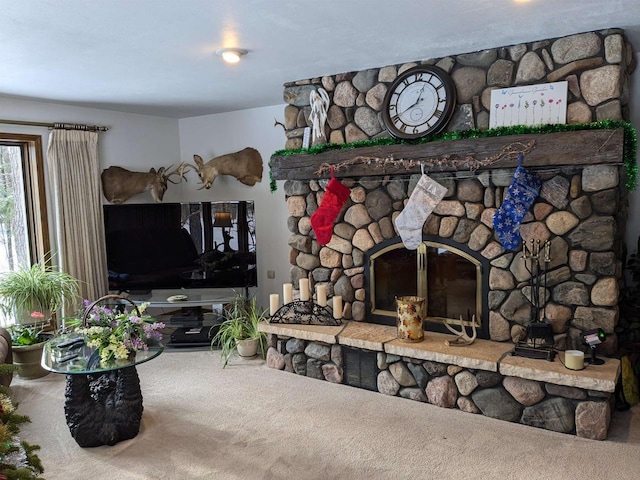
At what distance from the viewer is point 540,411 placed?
295cm

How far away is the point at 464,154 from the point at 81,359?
8.73 feet

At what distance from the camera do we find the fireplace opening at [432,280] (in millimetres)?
3477

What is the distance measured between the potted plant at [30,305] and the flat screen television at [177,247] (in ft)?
1.90

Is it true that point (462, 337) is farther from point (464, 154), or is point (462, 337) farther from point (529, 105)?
point (529, 105)

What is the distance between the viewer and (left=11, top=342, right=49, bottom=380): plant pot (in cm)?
395

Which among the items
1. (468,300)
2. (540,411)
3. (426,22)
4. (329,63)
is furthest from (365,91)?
(540,411)

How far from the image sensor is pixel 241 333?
14.3 ft

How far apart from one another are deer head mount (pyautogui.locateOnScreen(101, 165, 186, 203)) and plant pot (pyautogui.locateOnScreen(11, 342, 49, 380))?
5.62 ft

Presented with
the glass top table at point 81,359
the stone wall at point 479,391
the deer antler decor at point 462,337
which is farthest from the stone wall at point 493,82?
the glass top table at point 81,359

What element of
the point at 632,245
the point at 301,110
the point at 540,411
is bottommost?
the point at 540,411

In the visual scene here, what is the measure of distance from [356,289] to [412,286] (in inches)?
18.0

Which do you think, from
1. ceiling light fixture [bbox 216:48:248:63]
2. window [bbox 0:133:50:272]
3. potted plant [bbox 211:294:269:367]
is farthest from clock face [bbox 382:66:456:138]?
window [bbox 0:133:50:272]

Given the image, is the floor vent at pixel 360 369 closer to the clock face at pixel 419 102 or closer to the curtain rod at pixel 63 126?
the clock face at pixel 419 102

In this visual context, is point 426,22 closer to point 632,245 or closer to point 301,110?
point 301,110
